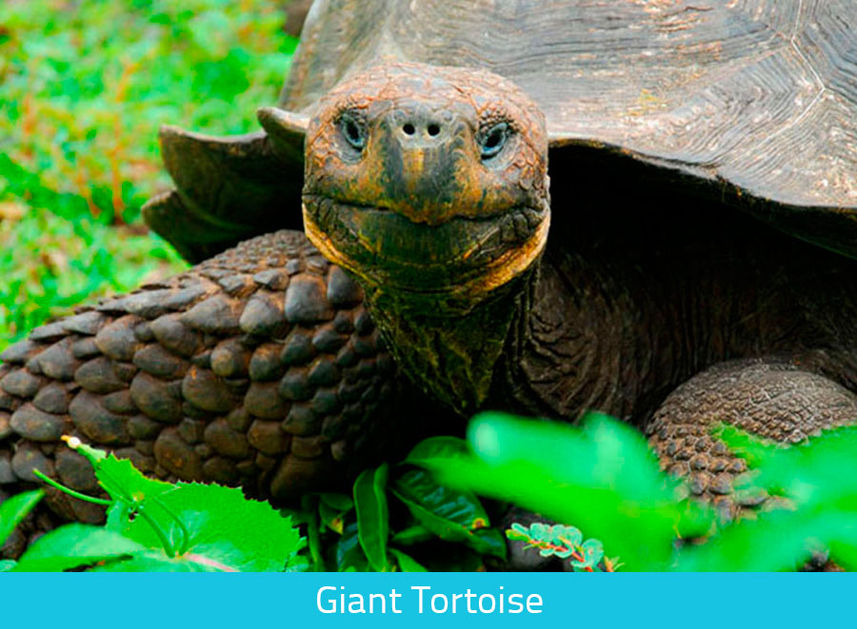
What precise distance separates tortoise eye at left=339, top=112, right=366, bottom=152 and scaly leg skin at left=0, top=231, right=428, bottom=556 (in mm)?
813

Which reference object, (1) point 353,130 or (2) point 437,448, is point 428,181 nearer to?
(1) point 353,130

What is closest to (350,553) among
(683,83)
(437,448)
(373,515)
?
(373,515)

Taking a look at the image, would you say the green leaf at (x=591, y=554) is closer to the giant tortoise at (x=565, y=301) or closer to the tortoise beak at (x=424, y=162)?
the giant tortoise at (x=565, y=301)

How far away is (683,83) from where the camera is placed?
2.54 m

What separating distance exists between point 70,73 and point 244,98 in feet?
2.70

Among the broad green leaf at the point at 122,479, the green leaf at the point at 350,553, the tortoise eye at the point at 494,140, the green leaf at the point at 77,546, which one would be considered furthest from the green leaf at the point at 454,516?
the green leaf at the point at 77,546

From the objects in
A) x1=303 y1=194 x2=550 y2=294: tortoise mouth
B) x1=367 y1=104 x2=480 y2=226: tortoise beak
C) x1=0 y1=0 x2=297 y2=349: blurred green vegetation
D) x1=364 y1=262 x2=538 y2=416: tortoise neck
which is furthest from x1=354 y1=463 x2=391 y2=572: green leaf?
x1=0 y1=0 x2=297 y2=349: blurred green vegetation

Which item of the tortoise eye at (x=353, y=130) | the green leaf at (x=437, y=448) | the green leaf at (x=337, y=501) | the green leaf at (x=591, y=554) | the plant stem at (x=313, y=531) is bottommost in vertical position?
the plant stem at (x=313, y=531)

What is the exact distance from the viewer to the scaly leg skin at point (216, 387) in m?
2.72

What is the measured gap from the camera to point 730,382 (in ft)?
8.25

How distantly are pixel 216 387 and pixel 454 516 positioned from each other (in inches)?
24.5

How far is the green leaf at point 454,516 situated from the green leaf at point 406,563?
3.1 inches

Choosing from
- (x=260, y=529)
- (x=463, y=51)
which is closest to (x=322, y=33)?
(x=463, y=51)

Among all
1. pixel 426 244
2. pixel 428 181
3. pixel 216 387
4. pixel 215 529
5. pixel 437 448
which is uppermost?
pixel 428 181
